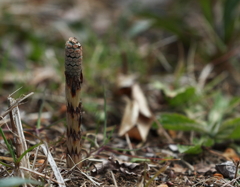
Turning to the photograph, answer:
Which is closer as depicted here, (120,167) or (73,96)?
(73,96)

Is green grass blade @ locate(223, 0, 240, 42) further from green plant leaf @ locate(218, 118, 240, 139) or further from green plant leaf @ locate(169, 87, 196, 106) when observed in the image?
green plant leaf @ locate(218, 118, 240, 139)

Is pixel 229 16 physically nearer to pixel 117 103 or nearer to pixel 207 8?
pixel 207 8

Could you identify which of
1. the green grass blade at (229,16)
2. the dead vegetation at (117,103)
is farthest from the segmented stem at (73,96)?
the green grass blade at (229,16)

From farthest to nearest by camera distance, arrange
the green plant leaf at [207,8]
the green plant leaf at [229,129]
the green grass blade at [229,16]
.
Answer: the green plant leaf at [207,8] < the green grass blade at [229,16] < the green plant leaf at [229,129]

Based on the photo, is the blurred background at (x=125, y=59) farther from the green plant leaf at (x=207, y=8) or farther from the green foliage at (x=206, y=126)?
the green foliage at (x=206, y=126)

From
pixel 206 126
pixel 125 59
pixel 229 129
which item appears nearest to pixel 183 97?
pixel 206 126

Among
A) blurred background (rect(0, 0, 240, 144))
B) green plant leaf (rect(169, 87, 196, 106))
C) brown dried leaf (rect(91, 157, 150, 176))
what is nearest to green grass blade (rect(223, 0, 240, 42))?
blurred background (rect(0, 0, 240, 144))
